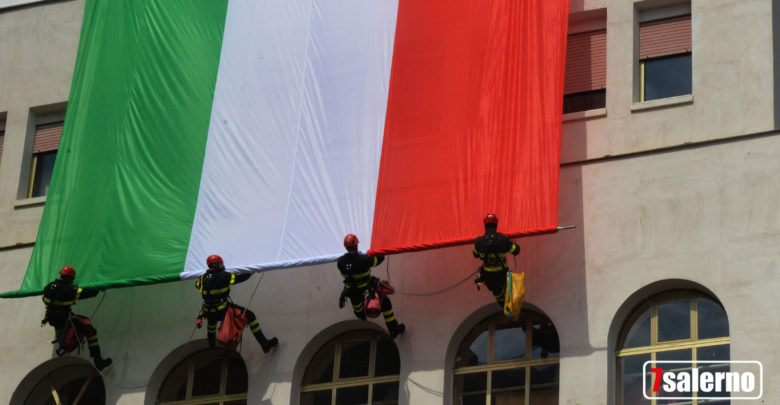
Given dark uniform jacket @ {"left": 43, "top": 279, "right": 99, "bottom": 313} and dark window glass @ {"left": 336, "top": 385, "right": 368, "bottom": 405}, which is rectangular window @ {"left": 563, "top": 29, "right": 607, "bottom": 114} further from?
dark uniform jacket @ {"left": 43, "top": 279, "right": 99, "bottom": 313}

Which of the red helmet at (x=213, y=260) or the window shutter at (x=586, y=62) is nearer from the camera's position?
the red helmet at (x=213, y=260)

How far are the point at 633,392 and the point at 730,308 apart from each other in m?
1.79

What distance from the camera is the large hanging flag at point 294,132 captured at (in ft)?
84.2

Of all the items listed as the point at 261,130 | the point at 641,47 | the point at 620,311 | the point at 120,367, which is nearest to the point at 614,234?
the point at 620,311

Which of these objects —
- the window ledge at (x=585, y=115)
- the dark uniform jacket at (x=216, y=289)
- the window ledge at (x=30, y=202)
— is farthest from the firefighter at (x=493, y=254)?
the window ledge at (x=30, y=202)

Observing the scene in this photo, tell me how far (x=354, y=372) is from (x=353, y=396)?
1.32 ft

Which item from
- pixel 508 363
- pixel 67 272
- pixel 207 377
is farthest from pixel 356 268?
pixel 67 272

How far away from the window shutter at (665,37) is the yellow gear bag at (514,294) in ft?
14.4

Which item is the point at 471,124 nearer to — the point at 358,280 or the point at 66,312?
the point at 358,280

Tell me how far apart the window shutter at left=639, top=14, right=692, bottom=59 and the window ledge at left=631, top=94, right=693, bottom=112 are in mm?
1015

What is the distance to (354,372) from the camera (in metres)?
26.4

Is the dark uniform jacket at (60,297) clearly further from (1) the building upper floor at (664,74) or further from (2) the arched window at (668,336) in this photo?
(2) the arched window at (668,336)

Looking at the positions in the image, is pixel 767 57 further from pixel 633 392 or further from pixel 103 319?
pixel 103 319

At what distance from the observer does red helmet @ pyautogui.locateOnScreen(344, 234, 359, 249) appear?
2548 cm
